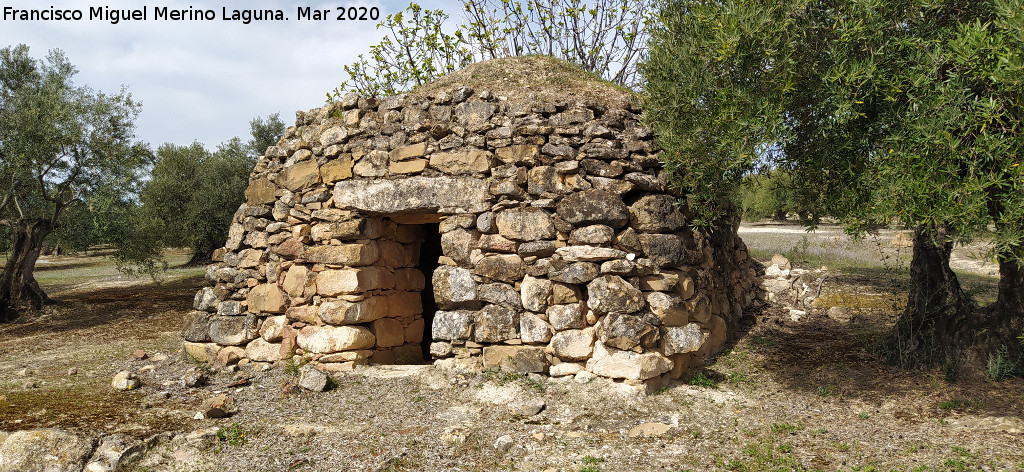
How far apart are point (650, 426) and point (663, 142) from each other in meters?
2.57

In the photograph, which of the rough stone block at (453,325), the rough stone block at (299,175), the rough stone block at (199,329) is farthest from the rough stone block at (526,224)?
the rough stone block at (199,329)

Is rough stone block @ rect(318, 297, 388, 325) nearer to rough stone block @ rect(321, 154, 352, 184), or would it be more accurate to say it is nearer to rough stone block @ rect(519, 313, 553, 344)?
rough stone block @ rect(321, 154, 352, 184)

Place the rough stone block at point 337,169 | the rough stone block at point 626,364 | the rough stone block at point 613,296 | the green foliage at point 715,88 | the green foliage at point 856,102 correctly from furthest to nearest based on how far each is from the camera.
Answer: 1. the rough stone block at point 337,169
2. the rough stone block at point 613,296
3. the rough stone block at point 626,364
4. the green foliage at point 715,88
5. the green foliage at point 856,102

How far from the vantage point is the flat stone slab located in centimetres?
650

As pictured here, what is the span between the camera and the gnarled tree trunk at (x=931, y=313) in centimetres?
636

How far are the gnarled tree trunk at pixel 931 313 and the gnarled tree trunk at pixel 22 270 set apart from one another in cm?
1508

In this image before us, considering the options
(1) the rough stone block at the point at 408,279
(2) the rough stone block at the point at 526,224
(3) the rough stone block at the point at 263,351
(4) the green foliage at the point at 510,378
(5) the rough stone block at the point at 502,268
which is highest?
(2) the rough stone block at the point at 526,224

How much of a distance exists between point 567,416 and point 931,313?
4201 mm

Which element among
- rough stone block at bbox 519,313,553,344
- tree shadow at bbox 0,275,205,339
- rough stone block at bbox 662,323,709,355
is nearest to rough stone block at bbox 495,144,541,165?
rough stone block at bbox 519,313,553,344

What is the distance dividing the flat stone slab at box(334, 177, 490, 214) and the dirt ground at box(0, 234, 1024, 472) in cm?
169

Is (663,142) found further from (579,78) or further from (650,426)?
(650,426)

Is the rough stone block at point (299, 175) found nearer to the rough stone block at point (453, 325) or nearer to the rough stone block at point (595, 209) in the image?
the rough stone block at point (453, 325)

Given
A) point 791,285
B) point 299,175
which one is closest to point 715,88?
point 299,175

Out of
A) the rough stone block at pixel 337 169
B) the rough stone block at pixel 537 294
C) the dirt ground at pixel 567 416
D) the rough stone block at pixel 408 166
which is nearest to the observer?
the dirt ground at pixel 567 416
